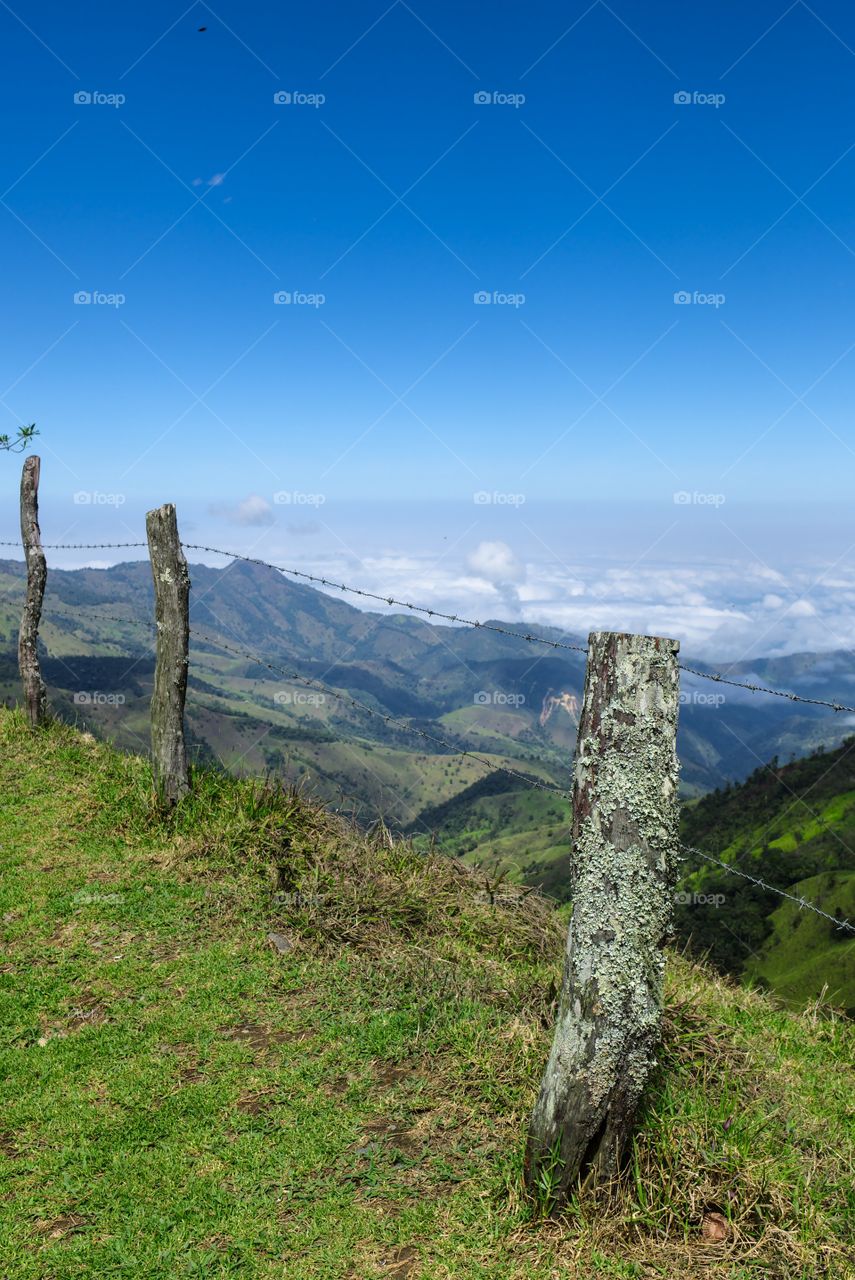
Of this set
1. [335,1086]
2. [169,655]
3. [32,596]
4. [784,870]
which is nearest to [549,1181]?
[335,1086]

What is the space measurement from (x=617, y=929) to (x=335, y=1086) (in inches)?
103

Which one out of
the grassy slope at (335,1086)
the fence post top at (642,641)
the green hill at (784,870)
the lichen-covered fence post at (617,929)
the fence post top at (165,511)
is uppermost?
the fence post top at (165,511)

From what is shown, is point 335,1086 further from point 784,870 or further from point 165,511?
point 784,870

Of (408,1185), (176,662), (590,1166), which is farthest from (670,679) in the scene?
(176,662)

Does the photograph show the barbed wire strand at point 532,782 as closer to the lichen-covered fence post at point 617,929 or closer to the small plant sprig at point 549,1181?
the lichen-covered fence post at point 617,929

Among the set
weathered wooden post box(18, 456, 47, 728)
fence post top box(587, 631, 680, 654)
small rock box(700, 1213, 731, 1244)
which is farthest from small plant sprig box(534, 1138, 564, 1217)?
weathered wooden post box(18, 456, 47, 728)

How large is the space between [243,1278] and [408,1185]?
102 centimetres

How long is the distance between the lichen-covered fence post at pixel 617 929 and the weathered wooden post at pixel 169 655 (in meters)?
6.56

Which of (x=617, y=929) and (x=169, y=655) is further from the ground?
(x=169, y=655)

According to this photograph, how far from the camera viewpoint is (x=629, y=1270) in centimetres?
403

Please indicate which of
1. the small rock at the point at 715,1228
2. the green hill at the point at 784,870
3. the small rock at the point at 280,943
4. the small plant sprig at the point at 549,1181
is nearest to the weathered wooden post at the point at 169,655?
the small rock at the point at 280,943

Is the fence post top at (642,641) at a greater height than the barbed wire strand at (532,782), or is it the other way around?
the fence post top at (642,641)

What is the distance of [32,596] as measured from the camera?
1389cm

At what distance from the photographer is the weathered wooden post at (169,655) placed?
9719 mm
